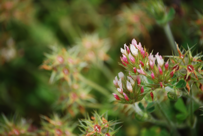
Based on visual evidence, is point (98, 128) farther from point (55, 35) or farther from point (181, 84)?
point (55, 35)

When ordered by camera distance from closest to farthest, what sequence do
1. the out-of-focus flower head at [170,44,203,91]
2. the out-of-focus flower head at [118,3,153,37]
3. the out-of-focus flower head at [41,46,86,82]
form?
the out-of-focus flower head at [170,44,203,91]
the out-of-focus flower head at [41,46,86,82]
the out-of-focus flower head at [118,3,153,37]

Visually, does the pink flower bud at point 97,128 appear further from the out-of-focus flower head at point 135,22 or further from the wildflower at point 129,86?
the out-of-focus flower head at point 135,22

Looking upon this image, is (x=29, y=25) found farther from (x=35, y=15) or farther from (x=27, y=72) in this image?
(x=27, y=72)

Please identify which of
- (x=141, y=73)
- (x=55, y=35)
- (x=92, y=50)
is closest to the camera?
(x=141, y=73)

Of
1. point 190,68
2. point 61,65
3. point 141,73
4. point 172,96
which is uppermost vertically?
point 61,65

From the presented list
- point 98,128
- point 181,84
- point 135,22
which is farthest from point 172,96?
point 135,22

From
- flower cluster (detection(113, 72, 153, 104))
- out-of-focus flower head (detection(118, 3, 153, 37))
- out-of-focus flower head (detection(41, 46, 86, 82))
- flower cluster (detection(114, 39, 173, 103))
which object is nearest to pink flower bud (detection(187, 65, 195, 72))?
flower cluster (detection(114, 39, 173, 103))

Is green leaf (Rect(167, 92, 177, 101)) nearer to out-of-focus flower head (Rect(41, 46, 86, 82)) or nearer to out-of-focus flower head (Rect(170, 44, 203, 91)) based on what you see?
out-of-focus flower head (Rect(170, 44, 203, 91))
